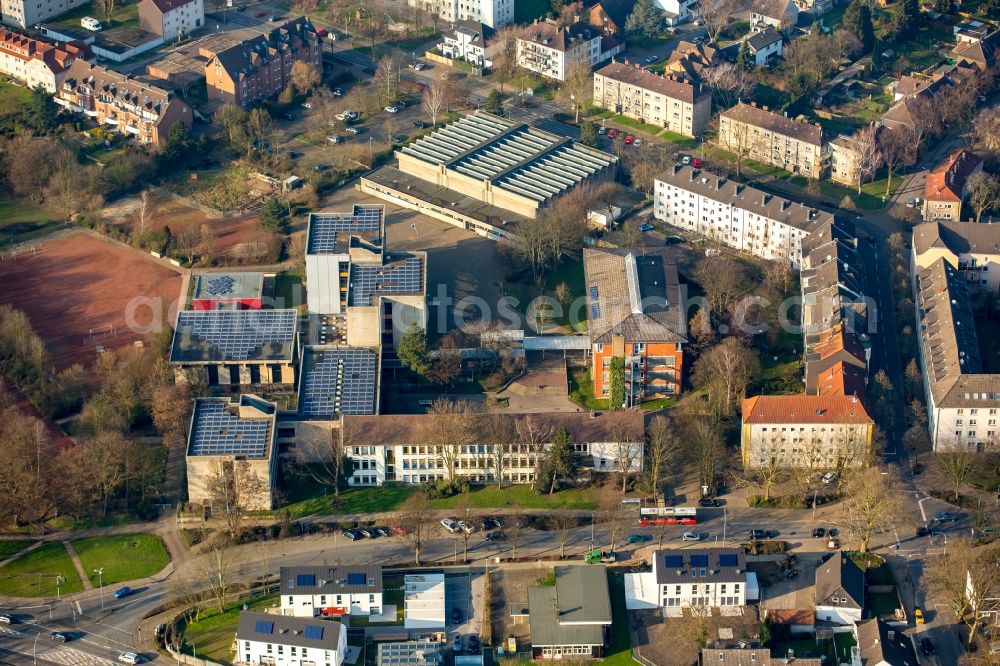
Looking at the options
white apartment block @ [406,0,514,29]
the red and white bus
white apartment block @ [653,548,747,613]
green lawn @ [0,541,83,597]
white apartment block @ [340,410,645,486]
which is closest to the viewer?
white apartment block @ [653,548,747,613]

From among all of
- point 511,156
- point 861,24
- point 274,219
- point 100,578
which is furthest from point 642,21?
point 100,578

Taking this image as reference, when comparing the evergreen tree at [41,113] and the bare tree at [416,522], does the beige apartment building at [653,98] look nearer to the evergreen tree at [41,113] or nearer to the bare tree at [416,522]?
the evergreen tree at [41,113]

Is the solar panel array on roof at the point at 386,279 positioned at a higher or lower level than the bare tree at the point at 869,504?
higher

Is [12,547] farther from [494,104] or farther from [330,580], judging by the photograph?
[494,104]

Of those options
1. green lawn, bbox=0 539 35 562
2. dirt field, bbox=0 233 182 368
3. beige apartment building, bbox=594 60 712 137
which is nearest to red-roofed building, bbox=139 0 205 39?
dirt field, bbox=0 233 182 368

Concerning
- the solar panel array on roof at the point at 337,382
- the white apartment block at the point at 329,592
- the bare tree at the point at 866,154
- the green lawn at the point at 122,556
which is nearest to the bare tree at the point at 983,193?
the bare tree at the point at 866,154

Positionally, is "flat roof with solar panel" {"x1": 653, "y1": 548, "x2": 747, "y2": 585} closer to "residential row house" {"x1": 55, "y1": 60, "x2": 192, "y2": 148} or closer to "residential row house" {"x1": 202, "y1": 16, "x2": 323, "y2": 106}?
"residential row house" {"x1": 55, "y1": 60, "x2": 192, "y2": 148}
